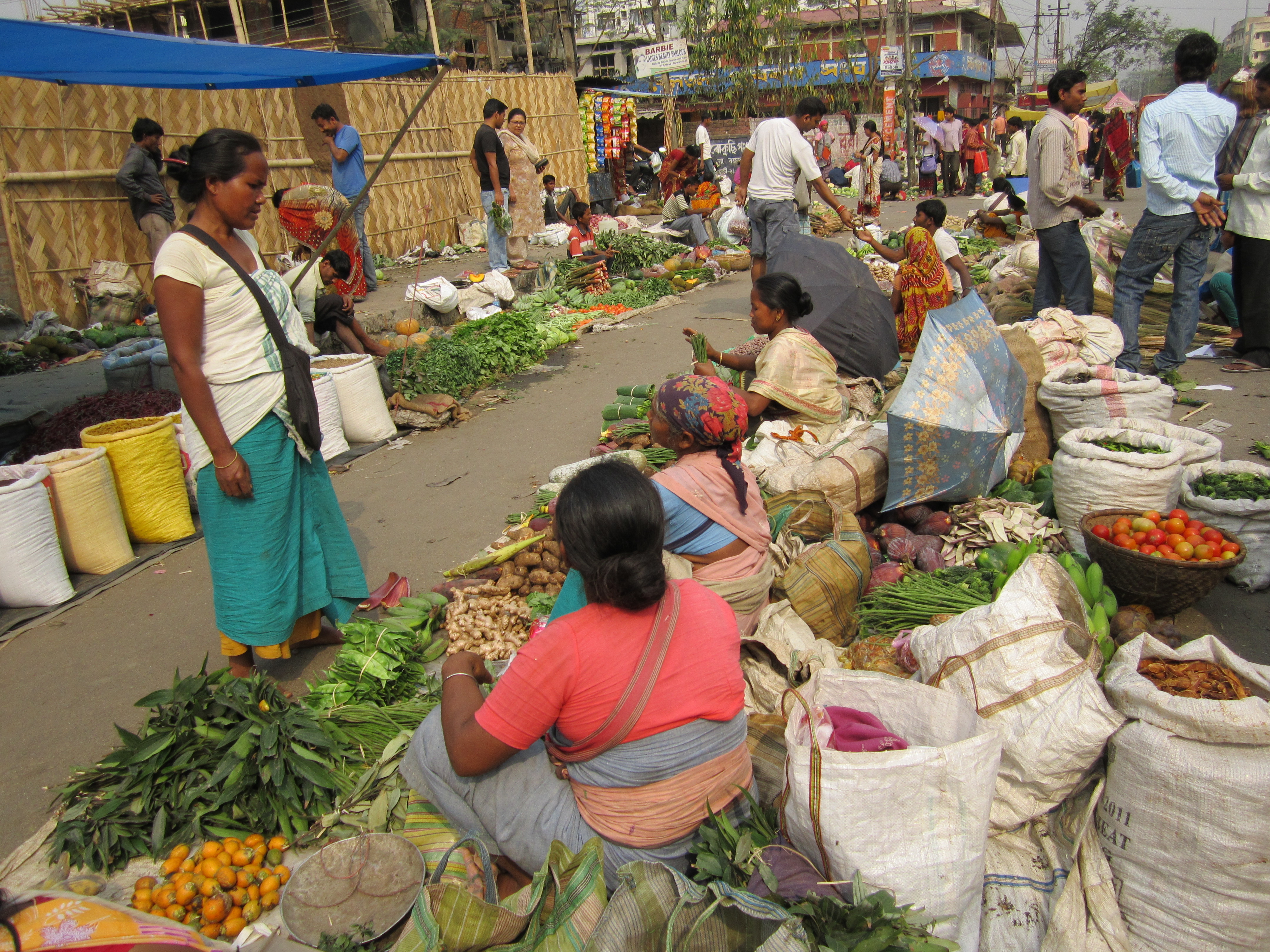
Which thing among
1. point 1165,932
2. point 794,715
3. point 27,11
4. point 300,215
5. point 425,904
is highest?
point 27,11

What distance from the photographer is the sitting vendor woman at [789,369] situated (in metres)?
4.64

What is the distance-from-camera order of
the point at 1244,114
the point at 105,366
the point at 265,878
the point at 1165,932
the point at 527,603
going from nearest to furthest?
the point at 1165,932
the point at 265,878
the point at 527,603
the point at 105,366
the point at 1244,114

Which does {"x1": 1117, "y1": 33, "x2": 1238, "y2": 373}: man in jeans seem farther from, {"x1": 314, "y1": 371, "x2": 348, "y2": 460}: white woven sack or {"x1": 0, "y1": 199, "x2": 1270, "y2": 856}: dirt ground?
{"x1": 314, "y1": 371, "x2": 348, "y2": 460}: white woven sack

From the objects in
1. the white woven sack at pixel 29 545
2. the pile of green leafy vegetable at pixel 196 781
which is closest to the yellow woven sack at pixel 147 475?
the white woven sack at pixel 29 545

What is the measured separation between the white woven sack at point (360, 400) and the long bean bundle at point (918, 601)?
422 cm

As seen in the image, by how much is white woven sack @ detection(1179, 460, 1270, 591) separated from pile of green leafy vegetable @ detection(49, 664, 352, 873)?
11.8 ft

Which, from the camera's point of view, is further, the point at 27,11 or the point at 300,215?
the point at 27,11

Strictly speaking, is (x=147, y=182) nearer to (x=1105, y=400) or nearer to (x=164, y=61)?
(x=164, y=61)

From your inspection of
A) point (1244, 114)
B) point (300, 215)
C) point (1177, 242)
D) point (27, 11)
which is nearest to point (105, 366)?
point (300, 215)

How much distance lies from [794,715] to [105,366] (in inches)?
250

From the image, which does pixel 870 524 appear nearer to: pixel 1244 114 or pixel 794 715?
pixel 794 715

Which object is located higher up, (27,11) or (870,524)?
(27,11)

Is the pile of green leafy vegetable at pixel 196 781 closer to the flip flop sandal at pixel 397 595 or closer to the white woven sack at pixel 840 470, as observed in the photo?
the flip flop sandal at pixel 397 595

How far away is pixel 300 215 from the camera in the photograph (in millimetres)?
8680
